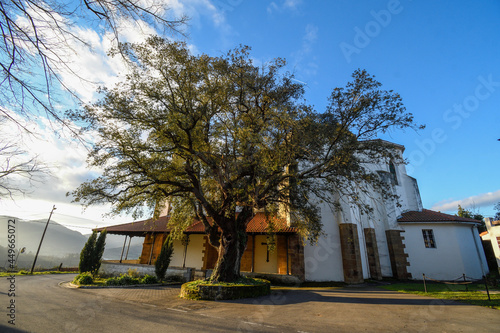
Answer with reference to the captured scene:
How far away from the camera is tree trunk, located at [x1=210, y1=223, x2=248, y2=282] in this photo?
1016 centimetres

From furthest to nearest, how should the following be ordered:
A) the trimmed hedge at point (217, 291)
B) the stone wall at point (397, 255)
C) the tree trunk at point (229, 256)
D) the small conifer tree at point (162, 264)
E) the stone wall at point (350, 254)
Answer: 1. the stone wall at point (397, 255)
2. the small conifer tree at point (162, 264)
3. the stone wall at point (350, 254)
4. the tree trunk at point (229, 256)
5. the trimmed hedge at point (217, 291)

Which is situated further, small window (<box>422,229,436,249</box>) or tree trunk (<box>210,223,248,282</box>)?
small window (<box>422,229,436,249</box>)

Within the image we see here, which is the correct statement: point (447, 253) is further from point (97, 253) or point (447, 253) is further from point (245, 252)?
point (97, 253)

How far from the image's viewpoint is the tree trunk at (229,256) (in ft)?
33.3

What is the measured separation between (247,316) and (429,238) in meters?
18.0

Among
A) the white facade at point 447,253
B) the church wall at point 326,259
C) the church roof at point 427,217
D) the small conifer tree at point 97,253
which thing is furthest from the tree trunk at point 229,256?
the church roof at point 427,217

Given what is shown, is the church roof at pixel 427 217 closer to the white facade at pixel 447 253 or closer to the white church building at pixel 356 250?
the white church building at pixel 356 250

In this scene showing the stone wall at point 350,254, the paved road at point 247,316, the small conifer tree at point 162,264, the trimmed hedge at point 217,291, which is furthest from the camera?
the small conifer tree at point 162,264

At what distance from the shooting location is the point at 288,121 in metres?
8.85

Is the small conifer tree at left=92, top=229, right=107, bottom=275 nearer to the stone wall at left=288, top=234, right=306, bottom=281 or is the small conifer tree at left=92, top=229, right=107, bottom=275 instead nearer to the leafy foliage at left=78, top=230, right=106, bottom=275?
the leafy foliage at left=78, top=230, right=106, bottom=275

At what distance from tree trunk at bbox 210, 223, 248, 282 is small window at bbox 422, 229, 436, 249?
610 inches

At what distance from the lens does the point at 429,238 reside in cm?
1691

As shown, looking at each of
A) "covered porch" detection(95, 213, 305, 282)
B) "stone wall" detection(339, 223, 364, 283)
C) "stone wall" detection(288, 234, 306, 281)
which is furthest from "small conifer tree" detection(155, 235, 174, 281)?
"stone wall" detection(339, 223, 364, 283)

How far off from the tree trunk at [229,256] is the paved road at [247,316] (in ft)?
6.12
